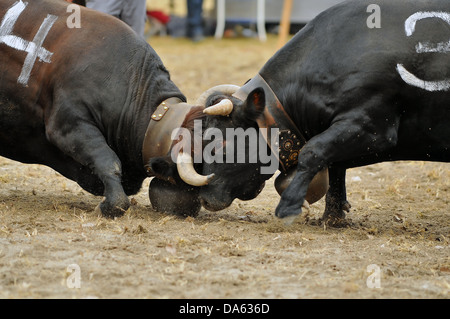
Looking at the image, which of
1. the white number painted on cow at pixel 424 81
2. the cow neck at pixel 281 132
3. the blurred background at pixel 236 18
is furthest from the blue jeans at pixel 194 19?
the white number painted on cow at pixel 424 81

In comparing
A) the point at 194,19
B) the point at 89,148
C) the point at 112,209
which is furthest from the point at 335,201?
the point at 194,19

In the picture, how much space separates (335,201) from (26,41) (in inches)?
99.1

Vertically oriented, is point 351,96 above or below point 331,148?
above

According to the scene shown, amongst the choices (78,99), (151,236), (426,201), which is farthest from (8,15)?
(426,201)

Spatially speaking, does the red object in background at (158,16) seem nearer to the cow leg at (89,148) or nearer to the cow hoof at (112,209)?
the cow leg at (89,148)

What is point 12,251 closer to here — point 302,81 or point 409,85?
point 302,81

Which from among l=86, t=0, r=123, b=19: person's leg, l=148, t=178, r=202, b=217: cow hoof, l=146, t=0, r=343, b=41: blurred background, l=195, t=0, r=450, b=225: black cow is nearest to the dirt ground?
l=148, t=178, r=202, b=217: cow hoof

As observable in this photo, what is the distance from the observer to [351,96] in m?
5.10

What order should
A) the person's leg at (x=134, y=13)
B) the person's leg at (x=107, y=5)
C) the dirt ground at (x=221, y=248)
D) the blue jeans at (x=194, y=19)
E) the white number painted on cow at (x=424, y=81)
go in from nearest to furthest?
the dirt ground at (x=221, y=248) < the white number painted on cow at (x=424, y=81) < the person's leg at (x=107, y=5) < the person's leg at (x=134, y=13) < the blue jeans at (x=194, y=19)

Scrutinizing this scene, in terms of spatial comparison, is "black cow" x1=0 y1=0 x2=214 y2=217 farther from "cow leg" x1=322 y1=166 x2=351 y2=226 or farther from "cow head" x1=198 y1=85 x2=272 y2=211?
"cow leg" x1=322 y1=166 x2=351 y2=226

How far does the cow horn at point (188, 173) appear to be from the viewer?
17.5 feet

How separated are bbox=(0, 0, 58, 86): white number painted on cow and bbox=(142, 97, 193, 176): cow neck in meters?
0.88

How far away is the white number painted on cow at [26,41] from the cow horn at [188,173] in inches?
48.3

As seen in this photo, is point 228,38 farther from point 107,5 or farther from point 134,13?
point 107,5
